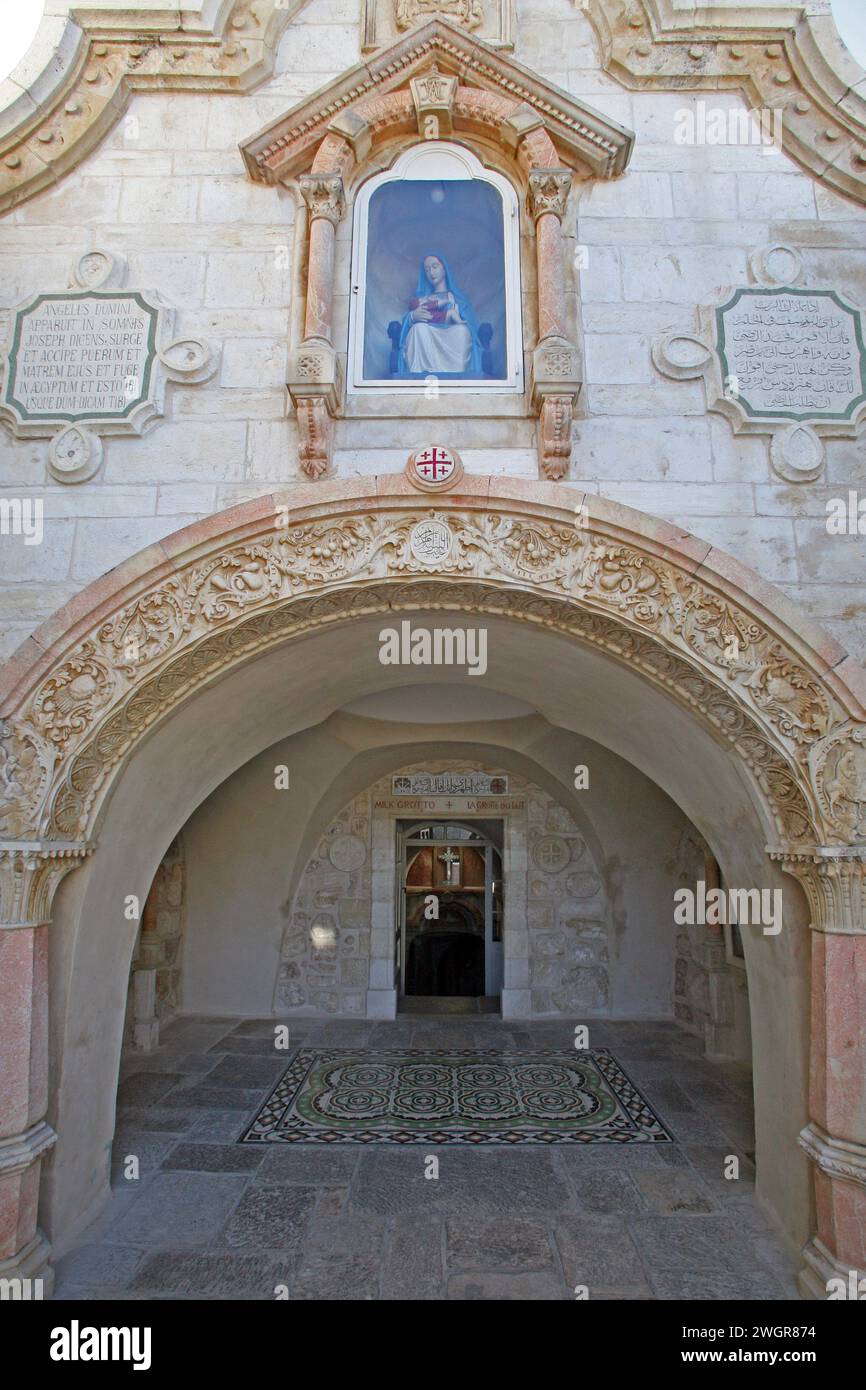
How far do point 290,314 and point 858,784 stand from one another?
137 inches

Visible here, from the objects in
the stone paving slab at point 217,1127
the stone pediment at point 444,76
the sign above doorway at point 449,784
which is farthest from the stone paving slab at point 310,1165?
the stone pediment at point 444,76

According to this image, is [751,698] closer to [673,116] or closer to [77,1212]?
[673,116]

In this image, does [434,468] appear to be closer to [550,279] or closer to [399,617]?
[399,617]

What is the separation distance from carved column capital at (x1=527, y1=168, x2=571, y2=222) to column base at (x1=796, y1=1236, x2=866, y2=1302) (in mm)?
4780

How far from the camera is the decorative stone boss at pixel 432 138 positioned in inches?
144

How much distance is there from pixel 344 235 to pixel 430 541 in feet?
6.11

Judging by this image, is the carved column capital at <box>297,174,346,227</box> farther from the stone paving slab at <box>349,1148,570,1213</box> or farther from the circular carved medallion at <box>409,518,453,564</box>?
the stone paving slab at <box>349,1148,570,1213</box>

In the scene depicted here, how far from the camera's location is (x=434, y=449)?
352 cm

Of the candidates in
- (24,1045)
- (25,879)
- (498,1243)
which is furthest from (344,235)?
(498,1243)

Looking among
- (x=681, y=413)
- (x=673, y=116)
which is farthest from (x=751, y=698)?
(x=673, y=116)

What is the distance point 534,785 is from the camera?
752cm

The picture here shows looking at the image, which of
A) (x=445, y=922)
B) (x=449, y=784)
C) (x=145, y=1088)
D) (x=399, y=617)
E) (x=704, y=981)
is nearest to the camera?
(x=399, y=617)

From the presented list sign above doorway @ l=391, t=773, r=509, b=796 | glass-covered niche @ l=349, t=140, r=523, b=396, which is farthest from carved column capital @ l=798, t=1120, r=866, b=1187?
sign above doorway @ l=391, t=773, r=509, b=796

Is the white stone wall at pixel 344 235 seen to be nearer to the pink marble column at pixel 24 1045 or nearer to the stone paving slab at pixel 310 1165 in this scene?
the pink marble column at pixel 24 1045
